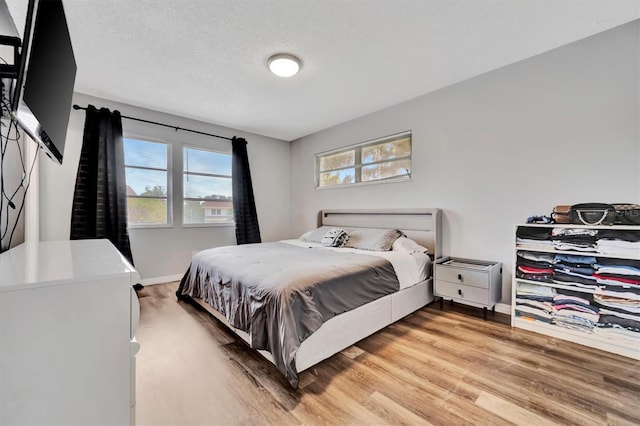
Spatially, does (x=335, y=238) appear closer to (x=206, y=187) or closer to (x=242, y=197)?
(x=242, y=197)

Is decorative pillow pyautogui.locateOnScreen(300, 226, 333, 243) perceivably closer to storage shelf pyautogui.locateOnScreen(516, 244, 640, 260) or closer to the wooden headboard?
the wooden headboard

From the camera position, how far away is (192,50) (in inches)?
96.7

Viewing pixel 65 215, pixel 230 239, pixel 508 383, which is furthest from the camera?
pixel 230 239

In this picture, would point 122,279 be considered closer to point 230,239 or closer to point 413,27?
point 413,27

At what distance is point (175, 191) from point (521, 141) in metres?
4.58

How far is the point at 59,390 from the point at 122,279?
34cm

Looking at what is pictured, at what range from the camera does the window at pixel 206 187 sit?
A: 4.30 m

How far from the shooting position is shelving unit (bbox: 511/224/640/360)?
1.94 m

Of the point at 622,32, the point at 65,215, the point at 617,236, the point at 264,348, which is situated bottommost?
the point at 264,348

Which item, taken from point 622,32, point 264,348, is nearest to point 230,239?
point 264,348

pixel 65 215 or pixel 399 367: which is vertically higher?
pixel 65 215

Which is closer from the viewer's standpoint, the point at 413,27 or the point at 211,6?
the point at 211,6

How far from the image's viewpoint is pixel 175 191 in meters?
4.14

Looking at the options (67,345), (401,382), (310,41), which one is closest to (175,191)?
(310,41)
